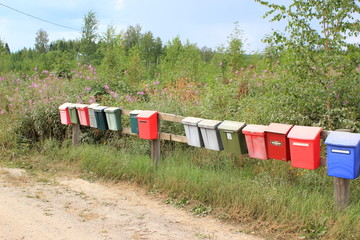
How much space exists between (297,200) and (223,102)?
4.07m

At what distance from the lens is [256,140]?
436 cm

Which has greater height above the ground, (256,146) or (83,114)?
(83,114)

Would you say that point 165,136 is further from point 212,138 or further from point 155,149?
point 212,138

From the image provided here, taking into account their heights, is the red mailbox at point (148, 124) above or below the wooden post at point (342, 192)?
above

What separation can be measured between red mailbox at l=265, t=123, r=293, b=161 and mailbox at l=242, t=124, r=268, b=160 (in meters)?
0.06

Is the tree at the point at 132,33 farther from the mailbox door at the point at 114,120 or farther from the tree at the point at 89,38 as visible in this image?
the mailbox door at the point at 114,120

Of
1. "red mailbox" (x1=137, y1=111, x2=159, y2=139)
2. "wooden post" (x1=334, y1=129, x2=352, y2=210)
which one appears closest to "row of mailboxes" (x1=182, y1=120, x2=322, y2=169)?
"wooden post" (x1=334, y1=129, x2=352, y2=210)

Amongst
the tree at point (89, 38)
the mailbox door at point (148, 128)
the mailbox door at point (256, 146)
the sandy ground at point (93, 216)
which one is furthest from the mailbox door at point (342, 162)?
the tree at point (89, 38)

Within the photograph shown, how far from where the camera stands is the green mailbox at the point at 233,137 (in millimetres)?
4538

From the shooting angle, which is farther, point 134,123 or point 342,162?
point 134,123

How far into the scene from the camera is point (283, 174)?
16.4ft

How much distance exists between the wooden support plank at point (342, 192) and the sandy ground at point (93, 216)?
1.07 metres

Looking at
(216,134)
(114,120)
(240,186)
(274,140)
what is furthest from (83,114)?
(274,140)

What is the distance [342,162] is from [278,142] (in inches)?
31.4
